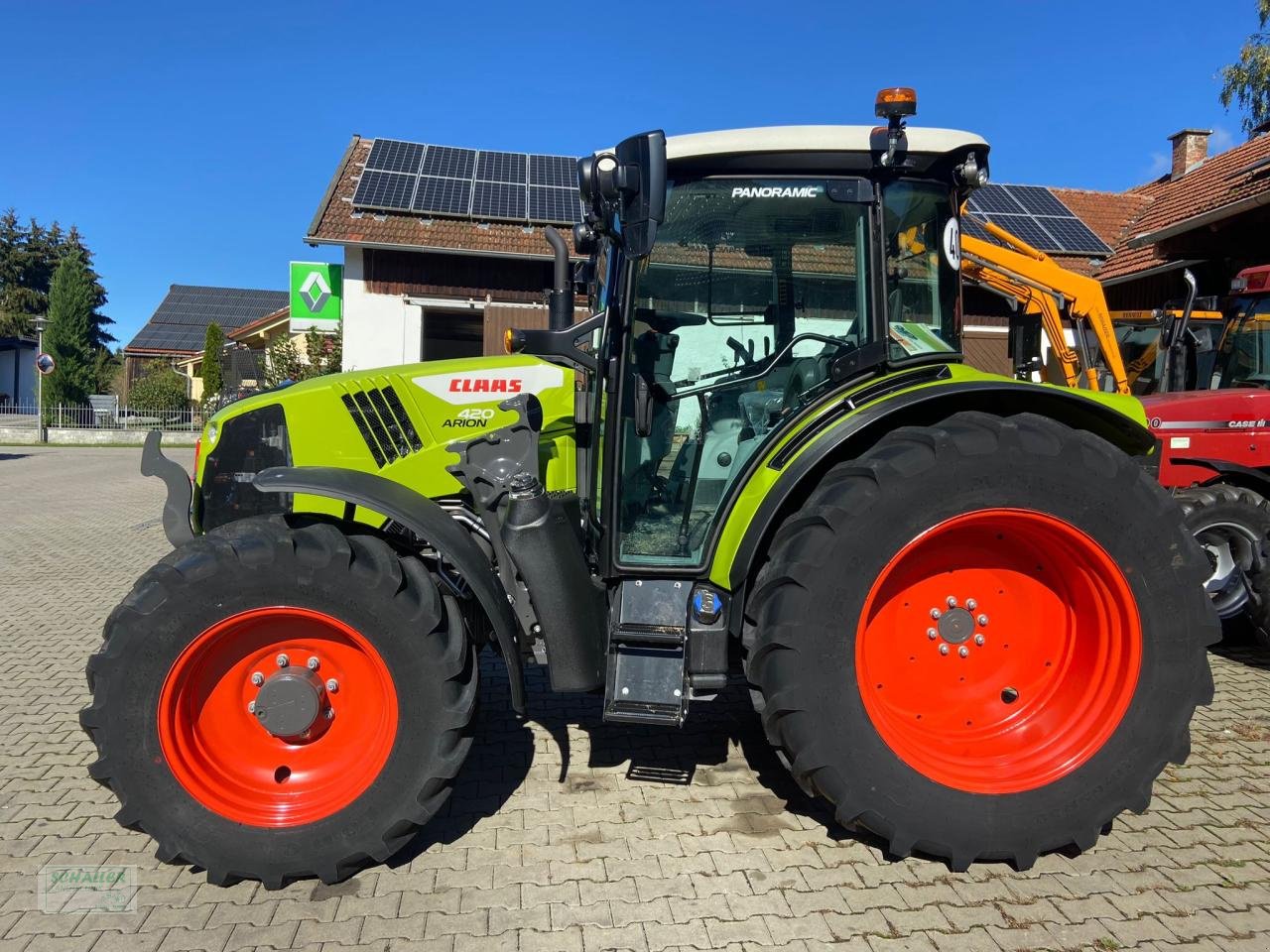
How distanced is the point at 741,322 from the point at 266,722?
2022mm

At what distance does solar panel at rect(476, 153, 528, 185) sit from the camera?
13703 mm

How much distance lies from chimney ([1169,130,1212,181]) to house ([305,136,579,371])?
1158 centimetres

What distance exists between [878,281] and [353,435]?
81.2 inches

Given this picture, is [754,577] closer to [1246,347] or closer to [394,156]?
[1246,347]

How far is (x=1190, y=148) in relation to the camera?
15.5 metres

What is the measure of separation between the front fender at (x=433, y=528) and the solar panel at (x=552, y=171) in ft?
38.6

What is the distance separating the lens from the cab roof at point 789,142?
2.65m

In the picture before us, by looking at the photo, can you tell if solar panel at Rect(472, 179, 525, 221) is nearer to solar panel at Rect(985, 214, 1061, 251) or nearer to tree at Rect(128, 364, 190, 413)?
solar panel at Rect(985, 214, 1061, 251)

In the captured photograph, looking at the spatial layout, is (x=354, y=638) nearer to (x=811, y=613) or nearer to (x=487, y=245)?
(x=811, y=613)

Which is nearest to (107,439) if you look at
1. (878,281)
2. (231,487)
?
(231,487)

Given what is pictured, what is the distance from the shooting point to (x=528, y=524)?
8.95 ft

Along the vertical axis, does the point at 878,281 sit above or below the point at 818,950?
above

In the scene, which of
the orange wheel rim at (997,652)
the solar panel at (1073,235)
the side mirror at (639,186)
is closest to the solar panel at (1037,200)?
the solar panel at (1073,235)

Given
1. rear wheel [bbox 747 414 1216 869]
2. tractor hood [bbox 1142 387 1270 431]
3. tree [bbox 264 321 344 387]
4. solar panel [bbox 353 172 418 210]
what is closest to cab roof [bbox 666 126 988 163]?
rear wheel [bbox 747 414 1216 869]
